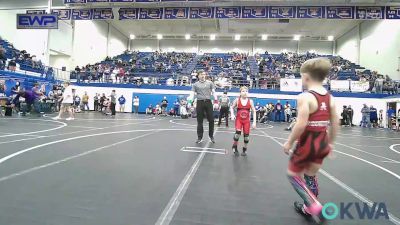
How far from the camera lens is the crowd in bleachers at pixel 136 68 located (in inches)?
1220

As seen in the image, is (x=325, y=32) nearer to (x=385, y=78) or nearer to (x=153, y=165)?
(x=385, y=78)

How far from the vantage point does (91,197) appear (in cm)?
332

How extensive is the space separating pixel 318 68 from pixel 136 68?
3298 cm

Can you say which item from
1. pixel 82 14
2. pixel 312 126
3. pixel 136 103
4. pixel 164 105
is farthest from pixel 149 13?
pixel 312 126

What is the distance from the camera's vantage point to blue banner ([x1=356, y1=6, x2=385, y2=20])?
858 inches

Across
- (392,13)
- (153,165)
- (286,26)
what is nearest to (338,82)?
(392,13)

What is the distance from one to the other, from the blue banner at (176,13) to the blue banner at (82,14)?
5.79 m

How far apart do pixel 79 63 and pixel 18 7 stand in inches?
304

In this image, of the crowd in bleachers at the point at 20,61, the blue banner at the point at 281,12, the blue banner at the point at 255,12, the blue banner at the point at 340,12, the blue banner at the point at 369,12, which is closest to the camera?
the blue banner at the point at 369,12

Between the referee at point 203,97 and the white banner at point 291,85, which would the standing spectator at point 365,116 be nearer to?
the white banner at point 291,85

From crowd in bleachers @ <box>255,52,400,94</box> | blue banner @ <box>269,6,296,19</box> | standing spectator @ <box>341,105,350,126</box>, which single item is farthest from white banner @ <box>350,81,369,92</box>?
blue banner @ <box>269,6,296,19</box>

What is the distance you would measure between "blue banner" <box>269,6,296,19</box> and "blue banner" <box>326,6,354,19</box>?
250 cm

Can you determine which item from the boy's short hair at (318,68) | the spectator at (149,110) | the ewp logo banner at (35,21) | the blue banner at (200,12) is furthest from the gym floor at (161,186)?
the spectator at (149,110)

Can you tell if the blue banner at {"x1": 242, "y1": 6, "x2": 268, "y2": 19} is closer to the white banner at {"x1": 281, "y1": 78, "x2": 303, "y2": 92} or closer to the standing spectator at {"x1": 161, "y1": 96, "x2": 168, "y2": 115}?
the white banner at {"x1": 281, "y1": 78, "x2": 303, "y2": 92}
